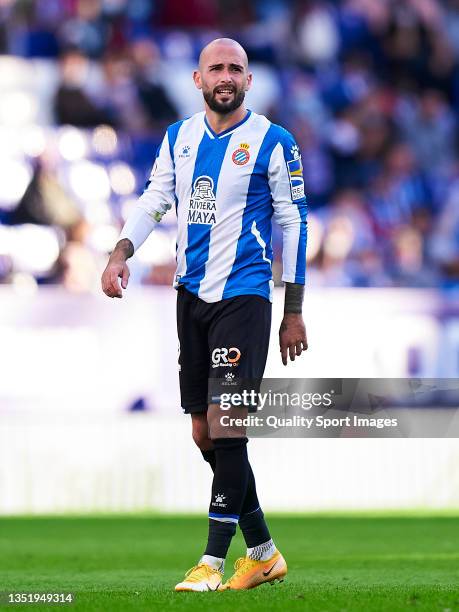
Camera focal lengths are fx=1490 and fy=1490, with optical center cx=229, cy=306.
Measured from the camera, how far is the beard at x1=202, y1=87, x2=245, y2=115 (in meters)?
6.28

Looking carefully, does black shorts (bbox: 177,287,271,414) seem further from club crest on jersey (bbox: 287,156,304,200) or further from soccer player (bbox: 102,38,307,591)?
club crest on jersey (bbox: 287,156,304,200)

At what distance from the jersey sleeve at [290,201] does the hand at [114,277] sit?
2.31 feet

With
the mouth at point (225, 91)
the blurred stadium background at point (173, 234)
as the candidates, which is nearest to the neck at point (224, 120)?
the mouth at point (225, 91)

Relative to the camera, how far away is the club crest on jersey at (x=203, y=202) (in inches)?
248

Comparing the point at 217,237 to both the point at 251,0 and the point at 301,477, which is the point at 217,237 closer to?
the point at 301,477

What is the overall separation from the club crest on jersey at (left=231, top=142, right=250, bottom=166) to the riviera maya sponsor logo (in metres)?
1.39

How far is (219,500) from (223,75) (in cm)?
177

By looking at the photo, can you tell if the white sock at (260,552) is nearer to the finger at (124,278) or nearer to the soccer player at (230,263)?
the soccer player at (230,263)

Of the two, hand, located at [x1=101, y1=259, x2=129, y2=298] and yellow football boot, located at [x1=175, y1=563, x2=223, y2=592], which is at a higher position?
hand, located at [x1=101, y1=259, x2=129, y2=298]

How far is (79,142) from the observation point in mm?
15430

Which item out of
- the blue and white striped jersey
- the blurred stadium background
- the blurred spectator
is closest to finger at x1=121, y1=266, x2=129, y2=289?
the blue and white striped jersey

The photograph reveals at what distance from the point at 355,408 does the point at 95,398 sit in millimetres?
5489

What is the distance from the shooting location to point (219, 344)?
20.2ft

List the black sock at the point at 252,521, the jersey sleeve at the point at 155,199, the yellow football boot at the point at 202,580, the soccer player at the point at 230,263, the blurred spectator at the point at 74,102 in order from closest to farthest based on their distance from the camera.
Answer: the yellow football boot at the point at 202,580 → the soccer player at the point at 230,263 → the black sock at the point at 252,521 → the jersey sleeve at the point at 155,199 → the blurred spectator at the point at 74,102
